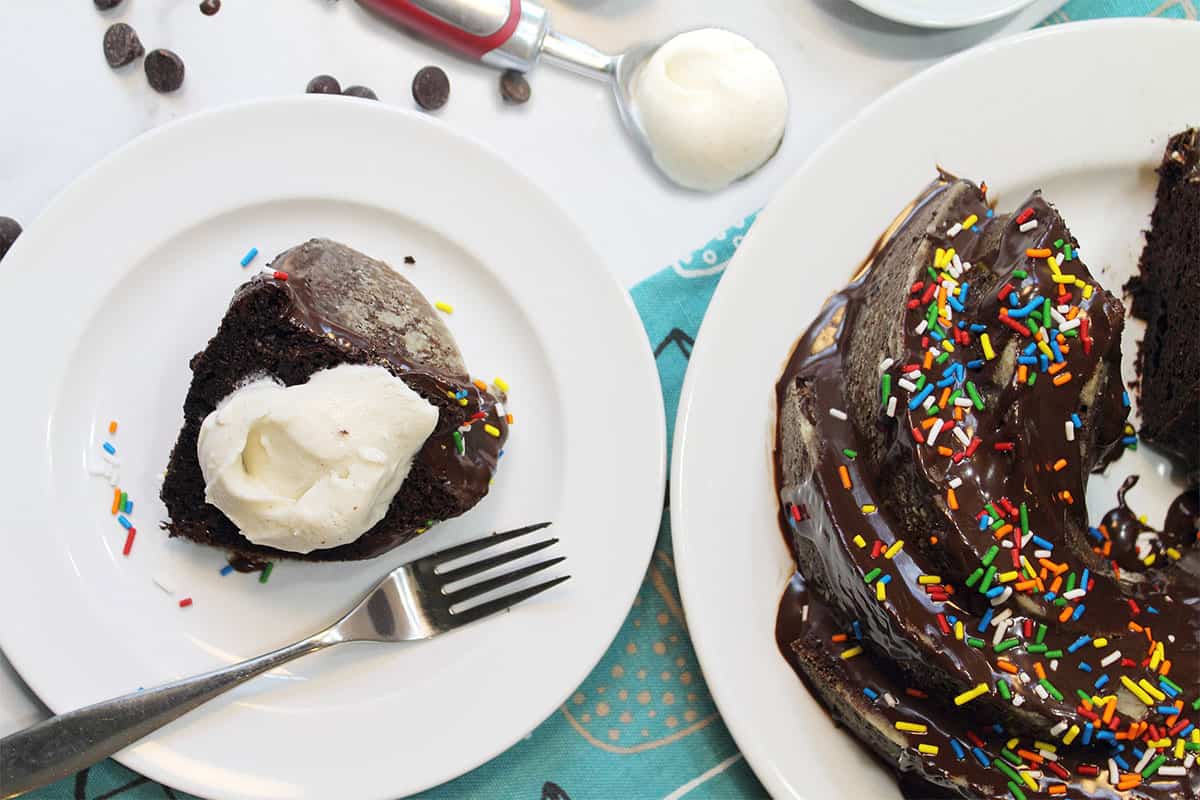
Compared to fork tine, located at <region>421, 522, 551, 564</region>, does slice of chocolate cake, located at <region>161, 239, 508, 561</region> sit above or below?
above

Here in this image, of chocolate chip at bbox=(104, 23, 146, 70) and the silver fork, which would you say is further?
chocolate chip at bbox=(104, 23, 146, 70)

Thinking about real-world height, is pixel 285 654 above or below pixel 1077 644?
below

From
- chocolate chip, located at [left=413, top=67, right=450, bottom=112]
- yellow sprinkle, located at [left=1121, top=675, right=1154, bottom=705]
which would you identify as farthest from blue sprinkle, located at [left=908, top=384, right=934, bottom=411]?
chocolate chip, located at [left=413, top=67, right=450, bottom=112]

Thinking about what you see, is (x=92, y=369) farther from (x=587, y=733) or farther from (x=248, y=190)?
(x=587, y=733)

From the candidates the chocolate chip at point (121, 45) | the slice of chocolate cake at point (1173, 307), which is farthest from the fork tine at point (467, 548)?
the slice of chocolate cake at point (1173, 307)

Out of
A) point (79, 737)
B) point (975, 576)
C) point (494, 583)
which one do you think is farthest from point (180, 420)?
point (975, 576)

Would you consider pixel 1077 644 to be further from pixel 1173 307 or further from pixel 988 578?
pixel 1173 307

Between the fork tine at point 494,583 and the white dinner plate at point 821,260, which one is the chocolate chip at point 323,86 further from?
the fork tine at point 494,583

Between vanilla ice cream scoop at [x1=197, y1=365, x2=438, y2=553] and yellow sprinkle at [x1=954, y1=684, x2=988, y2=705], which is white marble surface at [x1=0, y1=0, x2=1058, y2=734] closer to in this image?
vanilla ice cream scoop at [x1=197, y1=365, x2=438, y2=553]
